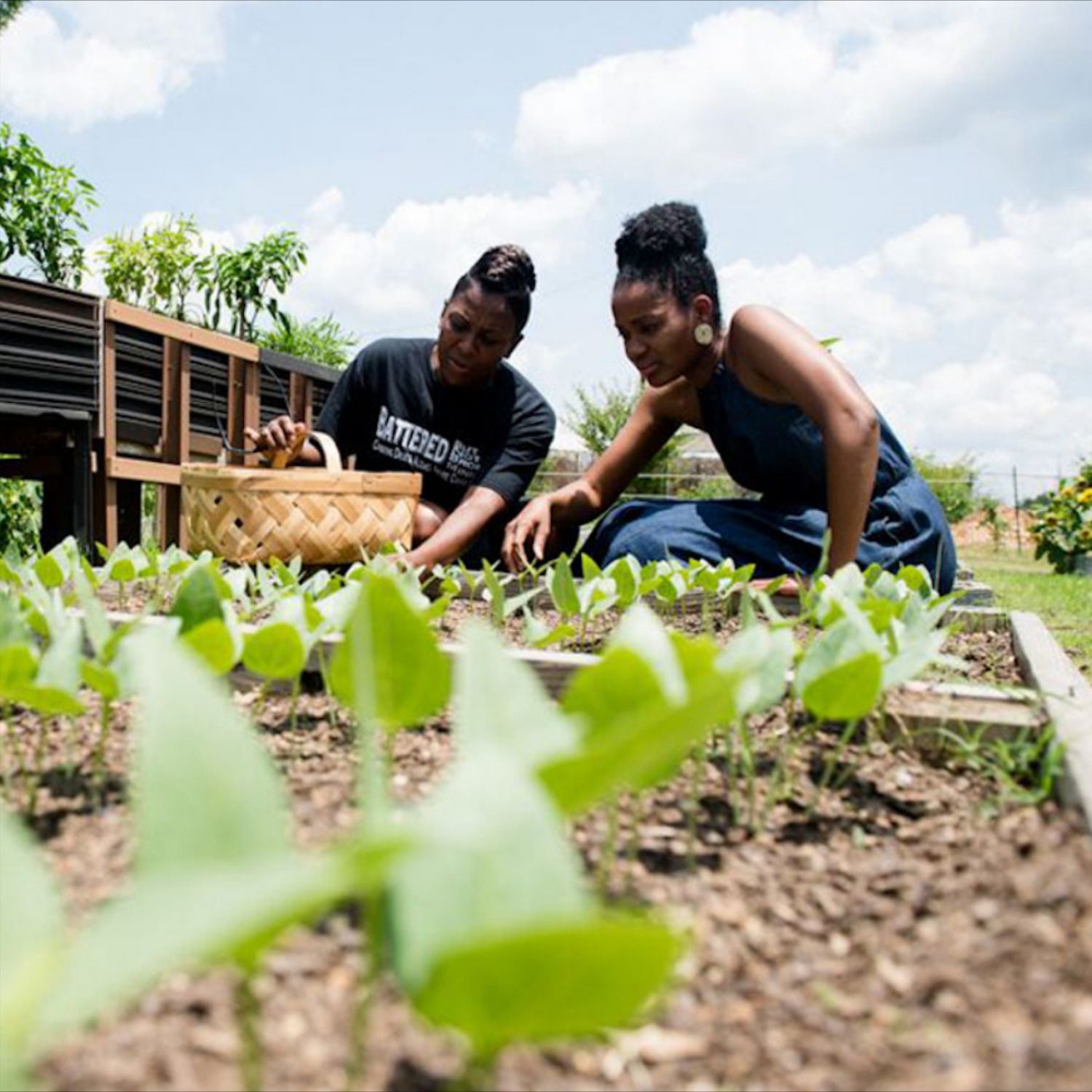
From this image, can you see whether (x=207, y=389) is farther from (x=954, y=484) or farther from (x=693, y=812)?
(x=954, y=484)

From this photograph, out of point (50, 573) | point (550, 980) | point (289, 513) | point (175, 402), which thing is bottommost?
point (550, 980)

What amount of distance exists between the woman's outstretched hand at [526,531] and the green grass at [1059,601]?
4.25ft

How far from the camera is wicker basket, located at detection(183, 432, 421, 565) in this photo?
2541mm

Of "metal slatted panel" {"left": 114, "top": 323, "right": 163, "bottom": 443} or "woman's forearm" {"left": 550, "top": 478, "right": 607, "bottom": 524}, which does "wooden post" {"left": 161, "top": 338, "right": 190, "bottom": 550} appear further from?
"woman's forearm" {"left": 550, "top": 478, "right": 607, "bottom": 524}

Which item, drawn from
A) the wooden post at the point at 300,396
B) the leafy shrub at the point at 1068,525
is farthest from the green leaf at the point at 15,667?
the leafy shrub at the point at 1068,525

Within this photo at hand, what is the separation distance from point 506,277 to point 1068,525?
688 centimetres

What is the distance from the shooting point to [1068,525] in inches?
336

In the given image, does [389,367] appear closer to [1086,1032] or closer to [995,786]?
[995,786]

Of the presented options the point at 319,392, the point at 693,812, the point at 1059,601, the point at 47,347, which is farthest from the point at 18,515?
the point at 693,812

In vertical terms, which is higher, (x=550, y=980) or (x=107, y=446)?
(x=107, y=446)

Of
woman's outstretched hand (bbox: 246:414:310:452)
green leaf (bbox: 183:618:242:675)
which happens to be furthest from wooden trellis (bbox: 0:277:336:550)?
green leaf (bbox: 183:618:242:675)

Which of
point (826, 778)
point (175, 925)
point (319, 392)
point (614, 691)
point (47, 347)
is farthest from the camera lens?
point (319, 392)

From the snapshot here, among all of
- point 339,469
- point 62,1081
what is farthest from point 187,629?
point 339,469

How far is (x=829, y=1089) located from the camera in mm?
554
